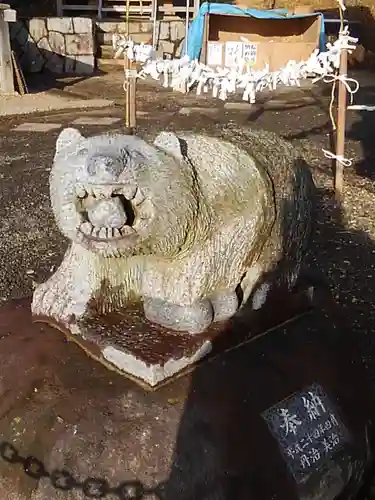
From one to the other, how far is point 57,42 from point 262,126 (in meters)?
4.84

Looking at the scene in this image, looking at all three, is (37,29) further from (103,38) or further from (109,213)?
(109,213)

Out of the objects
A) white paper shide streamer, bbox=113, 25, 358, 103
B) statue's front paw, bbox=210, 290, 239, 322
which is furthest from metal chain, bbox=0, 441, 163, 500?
white paper shide streamer, bbox=113, 25, 358, 103

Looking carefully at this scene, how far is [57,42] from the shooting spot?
10.2 metres

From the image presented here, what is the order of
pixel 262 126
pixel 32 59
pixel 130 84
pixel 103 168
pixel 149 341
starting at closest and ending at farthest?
pixel 103 168, pixel 149 341, pixel 130 84, pixel 262 126, pixel 32 59

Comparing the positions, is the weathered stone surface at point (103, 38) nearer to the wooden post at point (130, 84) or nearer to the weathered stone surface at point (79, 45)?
the weathered stone surface at point (79, 45)

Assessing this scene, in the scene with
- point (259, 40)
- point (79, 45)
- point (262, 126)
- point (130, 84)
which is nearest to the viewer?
point (130, 84)

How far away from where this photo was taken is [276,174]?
176 cm

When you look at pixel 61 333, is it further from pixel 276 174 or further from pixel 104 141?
pixel 276 174

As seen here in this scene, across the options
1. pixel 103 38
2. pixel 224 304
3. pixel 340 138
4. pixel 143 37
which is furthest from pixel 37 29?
pixel 224 304

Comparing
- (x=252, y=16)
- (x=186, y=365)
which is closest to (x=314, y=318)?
(x=186, y=365)

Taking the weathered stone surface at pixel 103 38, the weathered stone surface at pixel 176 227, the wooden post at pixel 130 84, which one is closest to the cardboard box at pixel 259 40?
the weathered stone surface at pixel 103 38

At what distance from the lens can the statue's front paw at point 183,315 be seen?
1584 millimetres

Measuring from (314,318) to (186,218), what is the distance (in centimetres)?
62

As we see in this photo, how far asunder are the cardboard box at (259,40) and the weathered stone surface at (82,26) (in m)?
2.02
